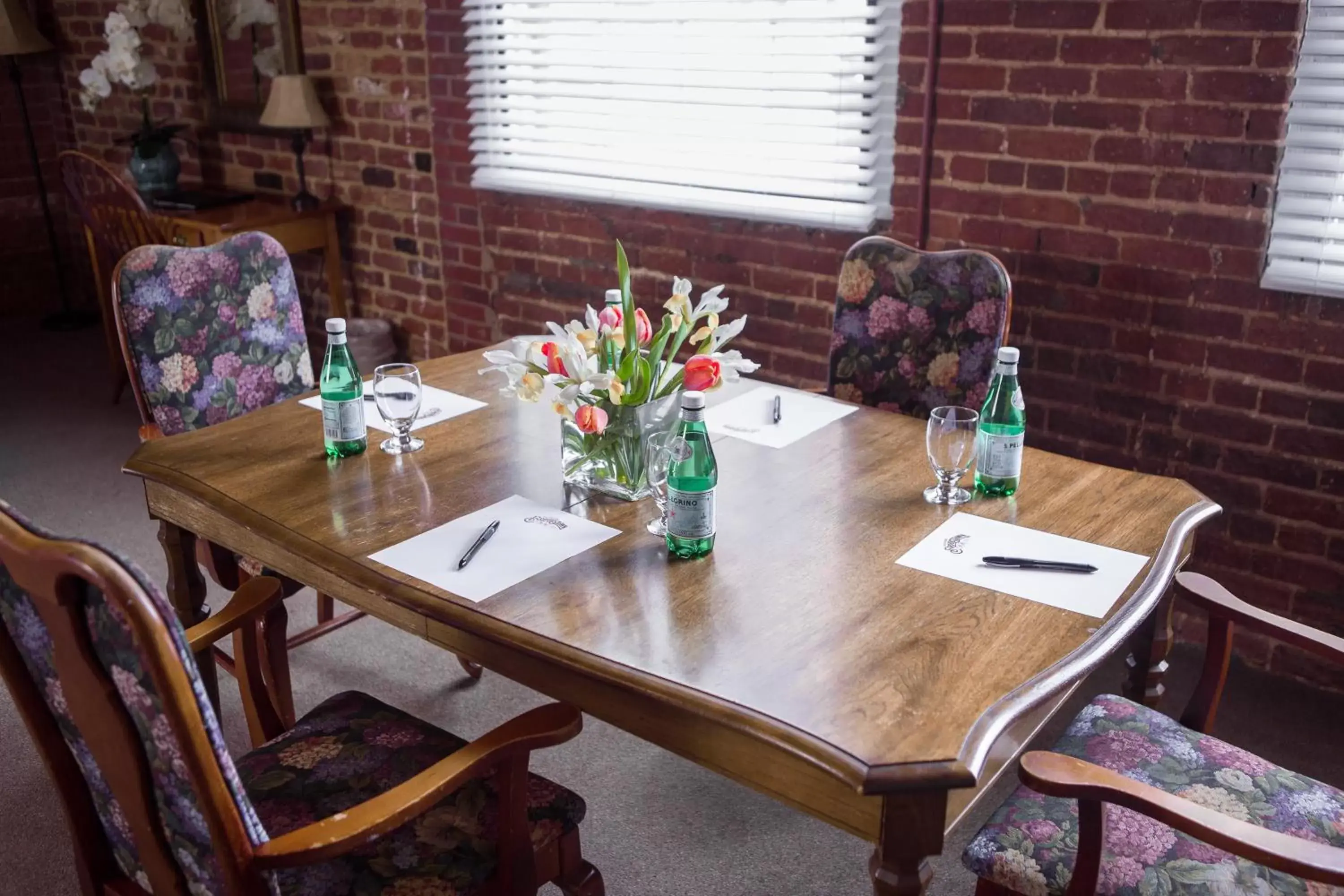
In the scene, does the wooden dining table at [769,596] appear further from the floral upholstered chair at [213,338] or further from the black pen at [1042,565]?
the floral upholstered chair at [213,338]

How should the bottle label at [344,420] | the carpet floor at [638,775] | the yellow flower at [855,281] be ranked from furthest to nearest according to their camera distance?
the yellow flower at [855,281] → the carpet floor at [638,775] → the bottle label at [344,420]

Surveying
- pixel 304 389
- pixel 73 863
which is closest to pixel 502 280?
pixel 304 389

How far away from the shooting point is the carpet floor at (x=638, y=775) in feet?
6.99

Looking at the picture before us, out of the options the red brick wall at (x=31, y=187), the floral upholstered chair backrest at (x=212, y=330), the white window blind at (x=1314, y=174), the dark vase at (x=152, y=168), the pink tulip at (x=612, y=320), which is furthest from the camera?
the red brick wall at (x=31, y=187)

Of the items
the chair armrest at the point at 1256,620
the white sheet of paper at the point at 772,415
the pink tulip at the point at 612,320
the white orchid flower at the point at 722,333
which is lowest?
the chair armrest at the point at 1256,620

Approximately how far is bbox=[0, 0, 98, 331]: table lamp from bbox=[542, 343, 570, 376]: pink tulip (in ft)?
15.4

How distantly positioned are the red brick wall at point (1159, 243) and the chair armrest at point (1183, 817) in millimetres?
1566

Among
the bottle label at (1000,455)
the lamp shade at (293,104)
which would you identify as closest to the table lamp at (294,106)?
the lamp shade at (293,104)

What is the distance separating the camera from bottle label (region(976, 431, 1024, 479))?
1.86 metres

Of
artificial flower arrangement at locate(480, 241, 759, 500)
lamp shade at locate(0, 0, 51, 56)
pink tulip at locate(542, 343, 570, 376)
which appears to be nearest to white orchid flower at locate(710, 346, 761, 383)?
artificial flower arrangement at locate(480, 241, 759, 500)

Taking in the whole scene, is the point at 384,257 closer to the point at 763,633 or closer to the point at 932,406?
the point at 932,406

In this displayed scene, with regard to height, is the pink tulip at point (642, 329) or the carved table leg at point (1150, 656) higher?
the pink tulip at point (642, 329)

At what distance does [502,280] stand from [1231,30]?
2.40m

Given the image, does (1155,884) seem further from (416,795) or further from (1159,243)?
(1159,243)
